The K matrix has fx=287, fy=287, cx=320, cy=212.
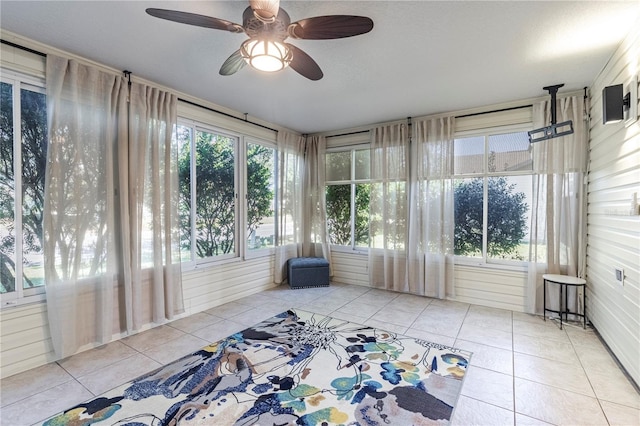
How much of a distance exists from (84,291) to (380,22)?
3429 mm

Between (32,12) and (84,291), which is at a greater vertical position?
(32,12)

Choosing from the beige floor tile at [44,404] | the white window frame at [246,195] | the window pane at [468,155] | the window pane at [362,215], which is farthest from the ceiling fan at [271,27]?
the window pane at [362,215]

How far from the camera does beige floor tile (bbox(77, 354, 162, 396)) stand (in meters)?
2.19

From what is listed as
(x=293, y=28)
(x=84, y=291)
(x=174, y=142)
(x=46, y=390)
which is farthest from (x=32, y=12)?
(x=46, y=390)

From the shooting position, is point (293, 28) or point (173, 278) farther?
point (173, 278)

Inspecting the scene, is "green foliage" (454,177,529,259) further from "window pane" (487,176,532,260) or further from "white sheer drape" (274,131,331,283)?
"white sheer drape" (274,131,331,283)

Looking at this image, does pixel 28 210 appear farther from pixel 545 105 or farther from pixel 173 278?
pixel 545 105

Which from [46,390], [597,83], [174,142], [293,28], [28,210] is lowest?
[46,390]

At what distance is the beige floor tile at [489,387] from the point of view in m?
2.02

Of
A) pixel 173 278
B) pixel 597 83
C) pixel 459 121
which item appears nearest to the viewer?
pixel 597 83

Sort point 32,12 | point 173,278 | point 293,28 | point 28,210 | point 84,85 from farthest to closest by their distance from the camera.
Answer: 1. point 173,278
2. point 84,85
3. point 28,210
4. point 32,12
5. point 293,28

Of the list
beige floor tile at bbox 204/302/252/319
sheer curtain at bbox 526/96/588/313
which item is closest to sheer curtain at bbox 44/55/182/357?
beige floor tile at bbox 204/302/252/319

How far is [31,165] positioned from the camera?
2477mm

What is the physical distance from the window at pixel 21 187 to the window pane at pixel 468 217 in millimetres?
4697
